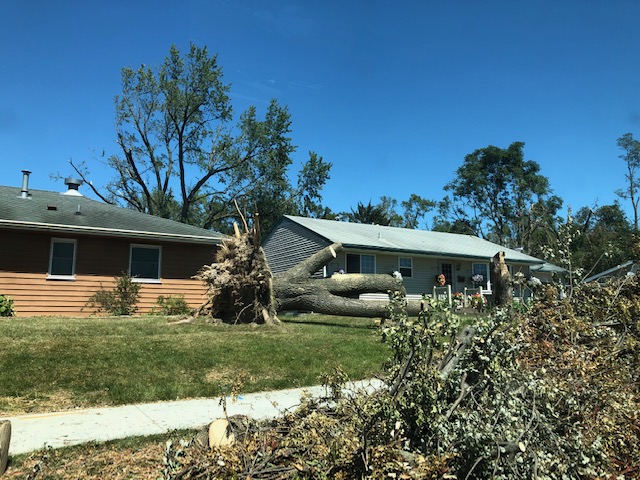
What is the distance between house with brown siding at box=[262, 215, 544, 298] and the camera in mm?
21641

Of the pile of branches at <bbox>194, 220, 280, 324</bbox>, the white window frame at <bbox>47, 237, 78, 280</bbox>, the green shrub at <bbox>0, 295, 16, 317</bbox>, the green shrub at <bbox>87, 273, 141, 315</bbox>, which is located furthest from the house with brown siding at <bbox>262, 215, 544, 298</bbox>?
the green shrub at <bbox>0, 295, 16, 317</bbox>

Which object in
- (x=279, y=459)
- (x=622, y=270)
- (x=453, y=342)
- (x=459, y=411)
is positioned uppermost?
(x=622, y=270)

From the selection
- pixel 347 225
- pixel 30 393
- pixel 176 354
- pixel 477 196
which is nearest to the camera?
pixel 30 393

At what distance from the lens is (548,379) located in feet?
10.5

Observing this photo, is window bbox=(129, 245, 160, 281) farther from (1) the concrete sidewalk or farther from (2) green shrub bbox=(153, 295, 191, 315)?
(1) the concrete sidewalk

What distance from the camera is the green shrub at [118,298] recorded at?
15.0m

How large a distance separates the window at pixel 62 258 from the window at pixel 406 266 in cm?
1426

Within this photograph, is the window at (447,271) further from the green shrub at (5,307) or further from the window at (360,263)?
the green shrub at (5,307)

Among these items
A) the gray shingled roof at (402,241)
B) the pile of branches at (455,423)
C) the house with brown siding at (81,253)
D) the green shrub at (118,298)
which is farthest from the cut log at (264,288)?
the gray shingled roof at (402,241)

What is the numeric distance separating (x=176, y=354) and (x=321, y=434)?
16.4 ft

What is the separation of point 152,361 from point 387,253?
16.7m

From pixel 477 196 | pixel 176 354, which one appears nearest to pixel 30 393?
pixel 176 354

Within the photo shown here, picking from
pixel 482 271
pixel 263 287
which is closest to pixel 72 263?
pixel 263 287

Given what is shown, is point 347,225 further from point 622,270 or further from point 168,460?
point 168,460
